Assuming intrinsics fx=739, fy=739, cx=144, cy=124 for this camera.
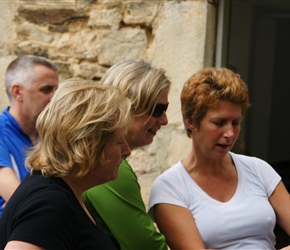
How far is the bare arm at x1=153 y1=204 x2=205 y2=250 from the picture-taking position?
2826mm

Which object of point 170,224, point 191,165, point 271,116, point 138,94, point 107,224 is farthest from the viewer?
point 271,116

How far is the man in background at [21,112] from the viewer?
10.8 ft

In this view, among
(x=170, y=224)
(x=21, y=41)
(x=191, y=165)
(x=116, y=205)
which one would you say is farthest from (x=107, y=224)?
(x=21, y=41)

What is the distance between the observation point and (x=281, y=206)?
3018 mm

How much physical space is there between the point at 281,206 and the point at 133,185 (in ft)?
2.41

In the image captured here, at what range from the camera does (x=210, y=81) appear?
3066 mm

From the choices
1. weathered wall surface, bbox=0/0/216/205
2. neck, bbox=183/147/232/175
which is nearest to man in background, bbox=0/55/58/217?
weathered wall surface, bbox=0/0/216/205

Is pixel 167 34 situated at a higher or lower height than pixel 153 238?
higher

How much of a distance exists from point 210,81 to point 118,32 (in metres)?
1.40

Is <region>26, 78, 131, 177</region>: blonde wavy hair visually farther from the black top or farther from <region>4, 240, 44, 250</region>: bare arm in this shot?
<region>4, 240, 44, 250</region>: bare arm

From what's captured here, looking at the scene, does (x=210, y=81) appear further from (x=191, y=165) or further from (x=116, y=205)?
(x=116, y=205)

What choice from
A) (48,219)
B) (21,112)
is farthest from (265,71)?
(48,219)

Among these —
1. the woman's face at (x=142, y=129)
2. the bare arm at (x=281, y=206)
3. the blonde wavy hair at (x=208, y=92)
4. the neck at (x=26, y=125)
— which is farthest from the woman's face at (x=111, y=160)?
the neck at (x=26, y=125)

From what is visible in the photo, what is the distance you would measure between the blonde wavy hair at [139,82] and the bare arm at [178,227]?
1.43 ft
